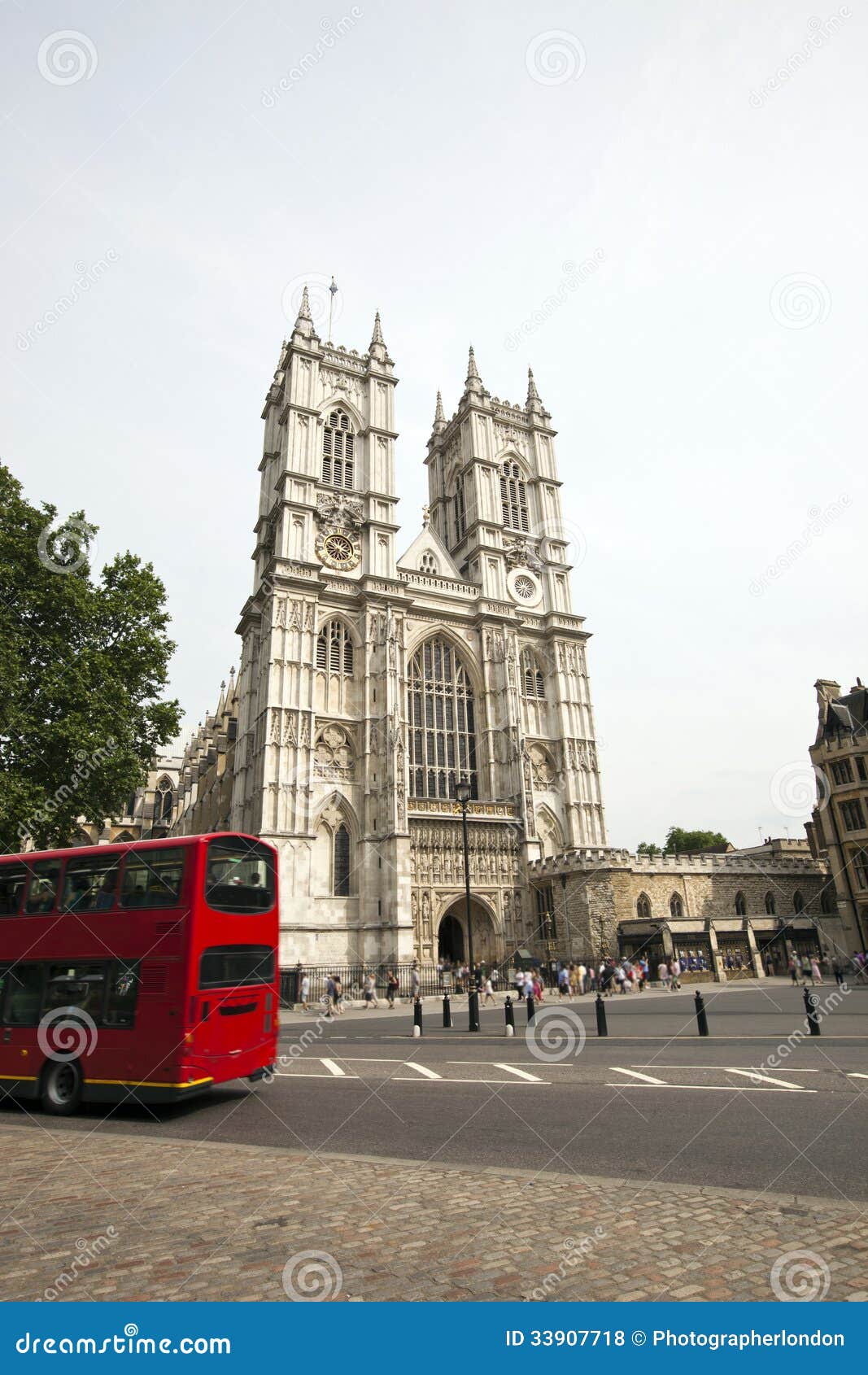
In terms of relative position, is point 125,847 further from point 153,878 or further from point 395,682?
point 395,682

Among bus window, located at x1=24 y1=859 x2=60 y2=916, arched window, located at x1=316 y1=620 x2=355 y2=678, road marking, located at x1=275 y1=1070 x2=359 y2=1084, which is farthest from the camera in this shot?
Result: arched window, located at x1=316 y1=620 x2=355 y2=678

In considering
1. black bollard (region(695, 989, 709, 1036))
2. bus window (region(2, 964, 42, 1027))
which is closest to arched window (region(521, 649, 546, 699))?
black bollard (region(695, 989, 709, 1036))

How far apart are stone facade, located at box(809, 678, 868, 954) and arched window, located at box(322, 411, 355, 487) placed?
30.8 metres

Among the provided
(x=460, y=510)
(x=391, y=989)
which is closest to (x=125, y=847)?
(x=391, y=989)

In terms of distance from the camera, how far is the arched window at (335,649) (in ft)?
123

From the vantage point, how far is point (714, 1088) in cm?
907

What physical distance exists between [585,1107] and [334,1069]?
5.33 meters

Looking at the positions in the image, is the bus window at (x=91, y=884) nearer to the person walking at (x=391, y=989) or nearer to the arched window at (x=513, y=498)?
the person walking at (x=391, y=989)

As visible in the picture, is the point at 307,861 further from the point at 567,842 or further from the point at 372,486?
the point at 372,486

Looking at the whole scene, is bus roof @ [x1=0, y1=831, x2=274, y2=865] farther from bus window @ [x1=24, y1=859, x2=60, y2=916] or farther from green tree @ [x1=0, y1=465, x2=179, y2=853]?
green tree @ [x1=0, y1=465, x2=179, y2=853]

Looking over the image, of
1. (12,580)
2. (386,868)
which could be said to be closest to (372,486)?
(386,868)

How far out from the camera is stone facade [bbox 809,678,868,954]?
37562 mm

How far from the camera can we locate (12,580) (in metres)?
20.8

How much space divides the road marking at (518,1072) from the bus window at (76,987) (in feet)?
19.2
